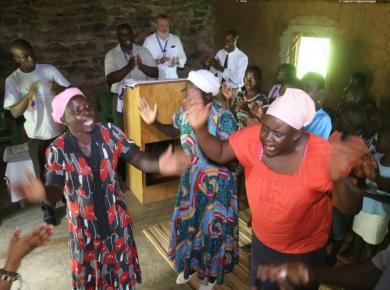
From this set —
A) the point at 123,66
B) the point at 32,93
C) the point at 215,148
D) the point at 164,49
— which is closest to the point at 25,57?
the point at 32,93

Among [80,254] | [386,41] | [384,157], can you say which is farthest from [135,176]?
[386,41]

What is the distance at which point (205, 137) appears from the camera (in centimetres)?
268

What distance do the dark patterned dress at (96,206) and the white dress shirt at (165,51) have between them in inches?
144

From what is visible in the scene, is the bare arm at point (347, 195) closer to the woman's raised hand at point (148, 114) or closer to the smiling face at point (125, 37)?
the woman's raised hand at point (148, 114)

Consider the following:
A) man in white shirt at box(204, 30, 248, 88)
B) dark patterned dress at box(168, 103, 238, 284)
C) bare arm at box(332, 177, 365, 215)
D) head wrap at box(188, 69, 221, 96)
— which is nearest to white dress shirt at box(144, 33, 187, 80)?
man in white shirt at box(204, 30, 248, 88)

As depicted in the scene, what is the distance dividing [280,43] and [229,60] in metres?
1.14

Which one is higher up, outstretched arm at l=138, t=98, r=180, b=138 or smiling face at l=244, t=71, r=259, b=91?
smiling face at l=244, t=71, r=259, b=91

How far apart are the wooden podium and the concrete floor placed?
0.17 m

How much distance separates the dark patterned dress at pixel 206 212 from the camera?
3104 millimetres

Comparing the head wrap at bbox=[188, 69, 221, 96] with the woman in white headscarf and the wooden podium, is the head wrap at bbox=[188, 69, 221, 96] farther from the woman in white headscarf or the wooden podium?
the wooden podium

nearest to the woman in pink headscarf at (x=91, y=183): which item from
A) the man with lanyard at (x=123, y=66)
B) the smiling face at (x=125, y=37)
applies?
the man with lanyard at (x=123, y=66)

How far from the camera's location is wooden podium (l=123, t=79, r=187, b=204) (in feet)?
14.9

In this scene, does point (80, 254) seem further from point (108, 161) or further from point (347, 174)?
point (347, 174)

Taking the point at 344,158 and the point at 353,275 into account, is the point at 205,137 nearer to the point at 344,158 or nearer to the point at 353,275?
the point at 344,158
